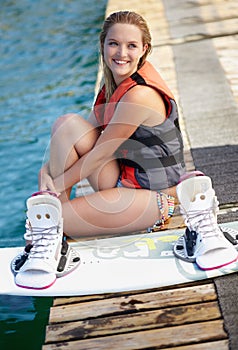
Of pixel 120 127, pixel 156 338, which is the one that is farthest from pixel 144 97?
pixel 156 338

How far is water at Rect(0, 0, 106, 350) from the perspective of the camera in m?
3.17

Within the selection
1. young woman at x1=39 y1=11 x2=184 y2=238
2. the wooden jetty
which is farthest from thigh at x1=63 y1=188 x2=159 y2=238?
the wooden jetty

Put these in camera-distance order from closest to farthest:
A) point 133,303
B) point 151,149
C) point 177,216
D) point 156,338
→ point 156,338
point 133,303
point 151,149
point 177,216

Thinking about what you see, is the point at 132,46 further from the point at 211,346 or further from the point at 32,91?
the point at 32,91

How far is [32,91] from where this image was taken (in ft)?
22.5

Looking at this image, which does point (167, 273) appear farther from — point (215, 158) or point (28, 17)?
point (28, 17)

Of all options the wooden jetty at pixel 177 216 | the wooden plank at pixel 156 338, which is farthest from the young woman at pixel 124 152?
A: the wooden plank at pixel 156 338

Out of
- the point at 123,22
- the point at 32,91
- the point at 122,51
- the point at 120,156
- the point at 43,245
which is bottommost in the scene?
the point at 32,91

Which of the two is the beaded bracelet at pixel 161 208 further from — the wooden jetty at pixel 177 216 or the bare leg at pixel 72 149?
the bare leg at pixel 72 149

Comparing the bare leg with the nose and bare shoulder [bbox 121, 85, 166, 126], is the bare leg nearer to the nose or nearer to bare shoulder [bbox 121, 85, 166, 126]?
bare shoulder [bbox 121, 85, 166, 126]

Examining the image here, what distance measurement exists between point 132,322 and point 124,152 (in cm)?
92

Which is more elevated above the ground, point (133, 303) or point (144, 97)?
point (144, 97)

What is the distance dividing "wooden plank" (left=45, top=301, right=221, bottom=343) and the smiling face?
3.93 feet

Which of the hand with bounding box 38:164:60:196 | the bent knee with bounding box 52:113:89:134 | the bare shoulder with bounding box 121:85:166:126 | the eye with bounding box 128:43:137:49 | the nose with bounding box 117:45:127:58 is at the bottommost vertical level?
the hand with bounding box 38:164:60:196
